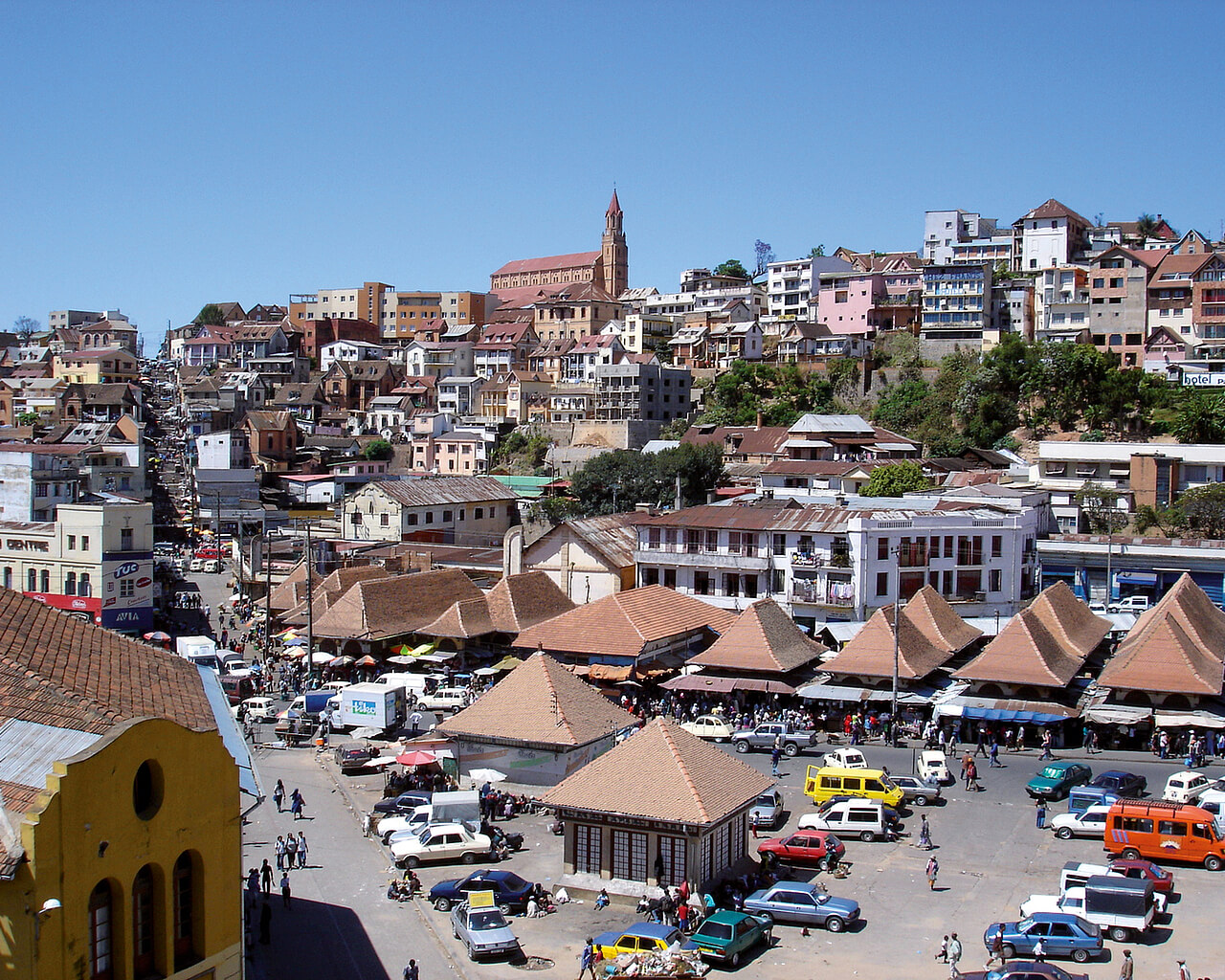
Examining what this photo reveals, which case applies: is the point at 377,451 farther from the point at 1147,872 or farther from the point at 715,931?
the point at 1147,872

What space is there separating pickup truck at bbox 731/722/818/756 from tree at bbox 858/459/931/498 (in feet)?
91.7

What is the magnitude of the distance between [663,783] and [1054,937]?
7031mm

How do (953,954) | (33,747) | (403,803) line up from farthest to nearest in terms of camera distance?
(403,803) < (953,954) < (33,747)

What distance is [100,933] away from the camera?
1320cm

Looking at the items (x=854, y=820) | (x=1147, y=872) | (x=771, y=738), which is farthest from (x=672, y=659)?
(x=1147, y=872)

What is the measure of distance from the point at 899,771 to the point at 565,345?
278 ft

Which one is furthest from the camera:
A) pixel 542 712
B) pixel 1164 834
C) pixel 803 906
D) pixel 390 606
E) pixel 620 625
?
pixel 390 606

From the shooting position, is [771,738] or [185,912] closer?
[185,912]

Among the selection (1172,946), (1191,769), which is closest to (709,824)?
(1172,946)

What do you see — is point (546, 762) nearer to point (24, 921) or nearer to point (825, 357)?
point (24, 921)

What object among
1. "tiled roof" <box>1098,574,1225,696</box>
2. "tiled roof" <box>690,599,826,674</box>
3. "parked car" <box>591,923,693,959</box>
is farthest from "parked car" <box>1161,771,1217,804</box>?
"parked car" <box>591,923,693,959</box>

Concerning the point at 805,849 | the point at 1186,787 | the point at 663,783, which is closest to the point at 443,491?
the point at 805,849

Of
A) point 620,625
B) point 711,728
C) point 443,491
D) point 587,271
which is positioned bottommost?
point 711,728

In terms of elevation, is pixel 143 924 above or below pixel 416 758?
above
